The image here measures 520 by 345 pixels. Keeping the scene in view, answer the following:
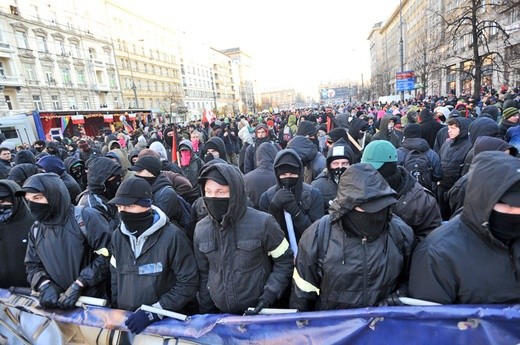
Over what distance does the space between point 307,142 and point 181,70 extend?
247 ft

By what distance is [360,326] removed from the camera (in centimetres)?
195

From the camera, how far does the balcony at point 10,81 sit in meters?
33.5

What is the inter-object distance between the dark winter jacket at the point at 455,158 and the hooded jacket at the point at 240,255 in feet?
11.7

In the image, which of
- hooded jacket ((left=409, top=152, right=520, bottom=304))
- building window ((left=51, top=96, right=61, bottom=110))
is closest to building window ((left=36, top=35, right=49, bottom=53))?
building window ((left=51, top=96, right=61, bottom=110))

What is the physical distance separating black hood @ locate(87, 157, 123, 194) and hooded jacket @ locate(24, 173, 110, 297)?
81 cm

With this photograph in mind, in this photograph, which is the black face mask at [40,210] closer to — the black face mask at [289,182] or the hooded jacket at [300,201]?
the hooded jacket at [300,201]

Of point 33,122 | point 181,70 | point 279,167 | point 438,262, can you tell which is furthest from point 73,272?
point 181,70

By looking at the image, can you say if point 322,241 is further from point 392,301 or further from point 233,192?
point 233,192

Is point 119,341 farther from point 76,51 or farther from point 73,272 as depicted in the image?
point 76,51

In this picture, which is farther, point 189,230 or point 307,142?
point 307,142

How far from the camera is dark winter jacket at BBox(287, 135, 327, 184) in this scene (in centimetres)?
496

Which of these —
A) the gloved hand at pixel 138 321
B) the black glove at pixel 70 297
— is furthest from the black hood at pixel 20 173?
the gloved hand at pixel 138 321

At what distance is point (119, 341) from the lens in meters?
2.53

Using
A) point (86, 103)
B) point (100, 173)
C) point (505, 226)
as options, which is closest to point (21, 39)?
point (86, 103)
